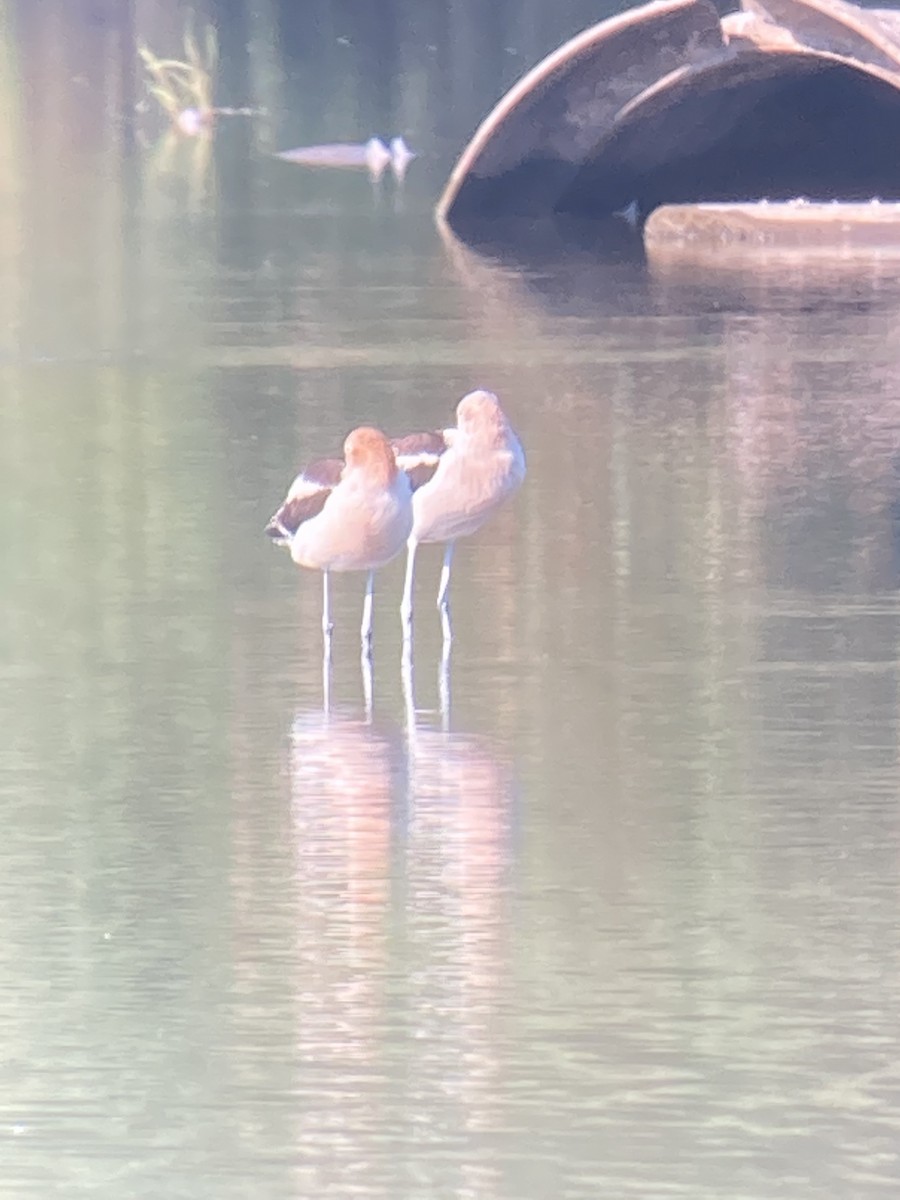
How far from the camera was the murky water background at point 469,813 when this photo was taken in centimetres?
425

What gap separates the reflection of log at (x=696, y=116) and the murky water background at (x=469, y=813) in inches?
274

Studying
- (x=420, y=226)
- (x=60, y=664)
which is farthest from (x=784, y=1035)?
(x=420, y=226)

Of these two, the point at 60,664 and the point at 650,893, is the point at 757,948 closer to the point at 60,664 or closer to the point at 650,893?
the point at 650,893

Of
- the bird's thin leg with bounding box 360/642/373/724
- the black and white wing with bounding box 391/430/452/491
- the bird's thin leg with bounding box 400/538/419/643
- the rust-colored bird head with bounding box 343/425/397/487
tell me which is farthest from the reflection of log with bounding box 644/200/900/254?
the rust-colored bird head with bounding box 343/425/397/487

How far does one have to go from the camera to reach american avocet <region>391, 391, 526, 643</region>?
7477 mm

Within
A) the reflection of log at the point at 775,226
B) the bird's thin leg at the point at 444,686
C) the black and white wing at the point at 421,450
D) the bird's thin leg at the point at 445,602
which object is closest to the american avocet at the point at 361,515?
the bird's thin leg at the point at 444,686

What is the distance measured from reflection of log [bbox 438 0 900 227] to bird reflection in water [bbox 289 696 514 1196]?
12.7 metres

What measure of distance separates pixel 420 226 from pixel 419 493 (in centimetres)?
1297

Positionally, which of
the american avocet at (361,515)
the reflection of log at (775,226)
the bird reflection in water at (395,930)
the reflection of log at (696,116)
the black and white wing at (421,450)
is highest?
the reflection of log at (696,116)

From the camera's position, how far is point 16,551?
8.77 meters

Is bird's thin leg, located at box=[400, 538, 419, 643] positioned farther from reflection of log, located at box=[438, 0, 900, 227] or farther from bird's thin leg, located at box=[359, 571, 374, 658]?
reflection of log, located at box=[438, 0, 900, 227]

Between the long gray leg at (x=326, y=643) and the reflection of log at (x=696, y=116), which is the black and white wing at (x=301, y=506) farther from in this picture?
the reflection of log at (x=696, y=116)

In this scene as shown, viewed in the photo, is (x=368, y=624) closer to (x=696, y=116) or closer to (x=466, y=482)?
(x=466, y=482)

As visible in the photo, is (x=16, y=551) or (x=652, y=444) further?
(x=652, y=444)
